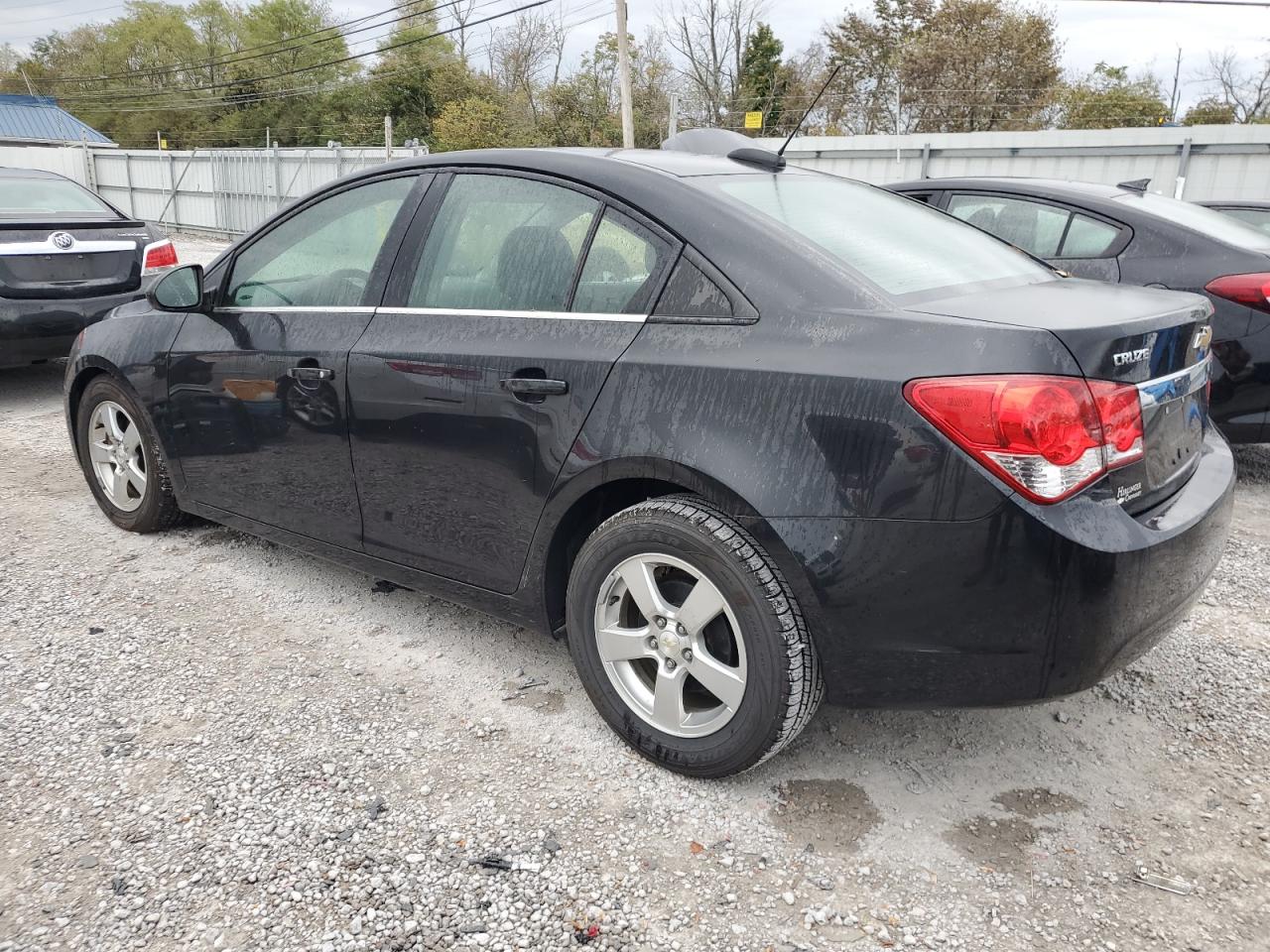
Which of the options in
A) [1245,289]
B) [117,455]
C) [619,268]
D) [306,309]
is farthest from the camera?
[1245,289]

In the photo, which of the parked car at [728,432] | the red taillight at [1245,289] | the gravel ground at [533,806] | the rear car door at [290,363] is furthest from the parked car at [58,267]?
the red taillight at [1245,289]

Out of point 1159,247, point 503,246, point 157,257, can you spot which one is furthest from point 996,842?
point 157,257

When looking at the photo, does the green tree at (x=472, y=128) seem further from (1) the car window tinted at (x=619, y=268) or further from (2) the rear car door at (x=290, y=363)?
(1) the car window tinted at (x=619, y=268)

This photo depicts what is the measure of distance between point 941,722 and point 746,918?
105 centimetres

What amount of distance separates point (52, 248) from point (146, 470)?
10.9 feet

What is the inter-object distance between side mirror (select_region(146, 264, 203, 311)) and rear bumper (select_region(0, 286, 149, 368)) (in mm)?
Result: 2916

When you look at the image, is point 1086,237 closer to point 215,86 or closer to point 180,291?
point 180,291

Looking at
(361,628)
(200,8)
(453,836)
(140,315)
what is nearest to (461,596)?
(361,628)

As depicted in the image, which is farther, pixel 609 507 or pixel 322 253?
pixel 322 253

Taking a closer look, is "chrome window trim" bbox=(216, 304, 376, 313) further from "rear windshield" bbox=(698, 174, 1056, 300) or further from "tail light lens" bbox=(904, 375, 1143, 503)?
"tail light lens" bbox=(904, 375, 1143, 503)

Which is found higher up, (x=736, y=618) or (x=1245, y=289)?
(x=1245, y=289)

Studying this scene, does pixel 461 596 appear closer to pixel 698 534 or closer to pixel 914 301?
pixel 698 534

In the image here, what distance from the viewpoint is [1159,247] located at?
485 centimetres

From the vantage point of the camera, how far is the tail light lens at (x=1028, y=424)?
2.01 metres
